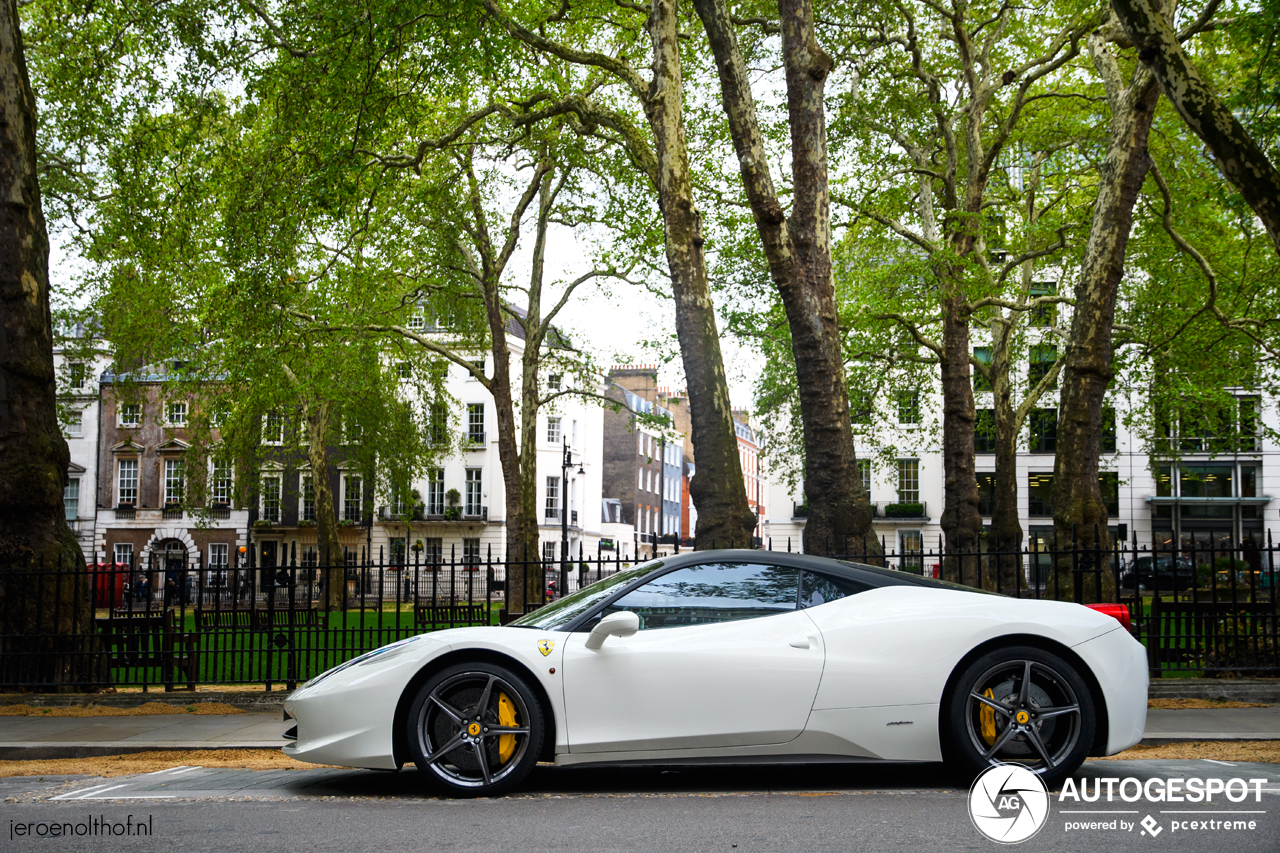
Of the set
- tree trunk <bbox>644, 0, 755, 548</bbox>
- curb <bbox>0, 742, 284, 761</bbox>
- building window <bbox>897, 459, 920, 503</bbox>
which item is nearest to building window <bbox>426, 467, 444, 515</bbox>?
building window <bbox>897, 459, 920, 503</bbox>

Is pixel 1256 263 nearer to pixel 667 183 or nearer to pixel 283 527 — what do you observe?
pixel 667 183

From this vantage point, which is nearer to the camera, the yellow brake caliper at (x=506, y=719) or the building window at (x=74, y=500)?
the yellow brake caliper at (x=506, y=719)

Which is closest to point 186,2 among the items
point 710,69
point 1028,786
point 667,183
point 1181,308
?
point 667,183

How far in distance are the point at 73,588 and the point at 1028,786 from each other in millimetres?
9551

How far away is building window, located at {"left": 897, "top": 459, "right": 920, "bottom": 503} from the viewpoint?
2218 inches

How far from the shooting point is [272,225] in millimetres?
15875

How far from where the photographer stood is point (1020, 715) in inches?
207

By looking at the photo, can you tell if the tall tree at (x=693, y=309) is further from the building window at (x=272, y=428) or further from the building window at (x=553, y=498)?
the building window at (x=553, y=498)

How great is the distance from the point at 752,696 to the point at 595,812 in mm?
968

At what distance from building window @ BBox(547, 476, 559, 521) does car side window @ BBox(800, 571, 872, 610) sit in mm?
55137

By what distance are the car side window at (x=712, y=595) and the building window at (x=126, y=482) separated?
2381 inches

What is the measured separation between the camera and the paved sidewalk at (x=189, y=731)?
304 inches

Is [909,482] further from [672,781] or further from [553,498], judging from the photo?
[672,781]

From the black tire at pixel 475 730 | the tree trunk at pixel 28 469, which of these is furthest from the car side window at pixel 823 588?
the tree trunk at pixel 28 469
